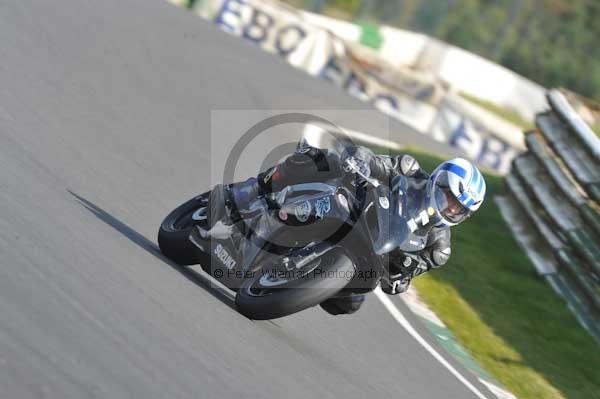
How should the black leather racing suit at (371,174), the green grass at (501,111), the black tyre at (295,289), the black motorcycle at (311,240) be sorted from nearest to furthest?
the black tyre at (295,289) → the black motorcycle at (311,240) → the black leather racing suit at (371,174) → the green grass at (501,111)

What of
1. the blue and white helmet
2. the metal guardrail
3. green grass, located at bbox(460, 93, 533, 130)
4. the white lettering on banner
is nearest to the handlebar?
the blue and white helmet

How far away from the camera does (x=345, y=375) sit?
21.1 feet

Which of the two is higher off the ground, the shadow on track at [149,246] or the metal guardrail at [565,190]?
the shadow on track at [149,246]

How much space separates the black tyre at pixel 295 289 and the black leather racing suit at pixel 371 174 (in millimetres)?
492

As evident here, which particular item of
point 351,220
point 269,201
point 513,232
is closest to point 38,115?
point 269,201

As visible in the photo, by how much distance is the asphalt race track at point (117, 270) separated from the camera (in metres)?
4.50

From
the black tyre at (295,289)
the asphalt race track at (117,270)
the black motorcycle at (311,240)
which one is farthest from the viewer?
the black motorcycle at (311,240)

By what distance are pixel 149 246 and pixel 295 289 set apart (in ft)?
4.37

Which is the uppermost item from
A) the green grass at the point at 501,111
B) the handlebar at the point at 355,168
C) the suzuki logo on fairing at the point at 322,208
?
the handlebar at the point at 355,168

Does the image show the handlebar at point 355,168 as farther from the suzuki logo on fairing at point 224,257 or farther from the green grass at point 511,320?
the green grass at point 511,320

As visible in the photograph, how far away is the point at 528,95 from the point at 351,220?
23.2 metres

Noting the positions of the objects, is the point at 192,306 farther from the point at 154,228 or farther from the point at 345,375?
the point at 154,228

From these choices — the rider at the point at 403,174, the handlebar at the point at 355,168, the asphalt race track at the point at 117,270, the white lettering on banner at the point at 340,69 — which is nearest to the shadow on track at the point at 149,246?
the asphalt race track at the point at 117,270

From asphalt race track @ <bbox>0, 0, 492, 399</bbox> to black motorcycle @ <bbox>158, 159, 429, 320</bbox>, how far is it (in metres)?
0.22
